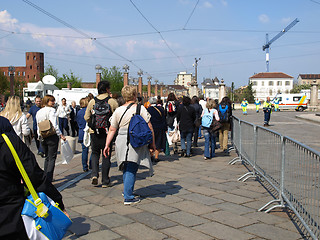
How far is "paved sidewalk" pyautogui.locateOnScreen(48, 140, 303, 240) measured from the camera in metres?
4.16

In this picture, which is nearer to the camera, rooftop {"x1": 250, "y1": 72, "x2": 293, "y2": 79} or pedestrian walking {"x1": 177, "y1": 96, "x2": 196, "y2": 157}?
pedestrian walking {"x1": 177, "y1": 96, "x2": 196, "y2": 157}

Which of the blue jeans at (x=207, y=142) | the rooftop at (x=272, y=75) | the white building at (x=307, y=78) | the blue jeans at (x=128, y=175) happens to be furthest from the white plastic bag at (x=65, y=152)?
the white building at (x=307, y=78)

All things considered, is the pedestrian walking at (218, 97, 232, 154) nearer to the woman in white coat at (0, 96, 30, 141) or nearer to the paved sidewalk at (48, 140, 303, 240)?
the paved sidewalk at (48, 140, 303, 240)

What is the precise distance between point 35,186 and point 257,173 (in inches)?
210

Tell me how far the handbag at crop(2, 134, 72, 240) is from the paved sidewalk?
5.30ft

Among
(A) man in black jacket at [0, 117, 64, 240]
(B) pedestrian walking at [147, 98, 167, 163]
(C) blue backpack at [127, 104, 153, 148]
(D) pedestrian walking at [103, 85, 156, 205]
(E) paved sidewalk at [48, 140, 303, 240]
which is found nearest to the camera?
(A) man in black jacket at [0, 117, 64, 240]

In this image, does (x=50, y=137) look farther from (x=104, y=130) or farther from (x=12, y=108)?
(x=104, y=130)

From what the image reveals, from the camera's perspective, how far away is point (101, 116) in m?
6.30

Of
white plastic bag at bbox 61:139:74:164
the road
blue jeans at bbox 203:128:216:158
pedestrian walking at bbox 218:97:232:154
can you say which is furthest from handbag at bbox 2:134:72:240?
the road

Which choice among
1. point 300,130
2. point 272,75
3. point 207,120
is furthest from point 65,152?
point 272,75

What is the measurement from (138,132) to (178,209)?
1.22m

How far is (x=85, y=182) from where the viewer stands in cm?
679

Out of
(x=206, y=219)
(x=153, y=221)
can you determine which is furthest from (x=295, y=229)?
(x=153, y=221)

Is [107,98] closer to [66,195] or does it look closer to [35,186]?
[66,195]
